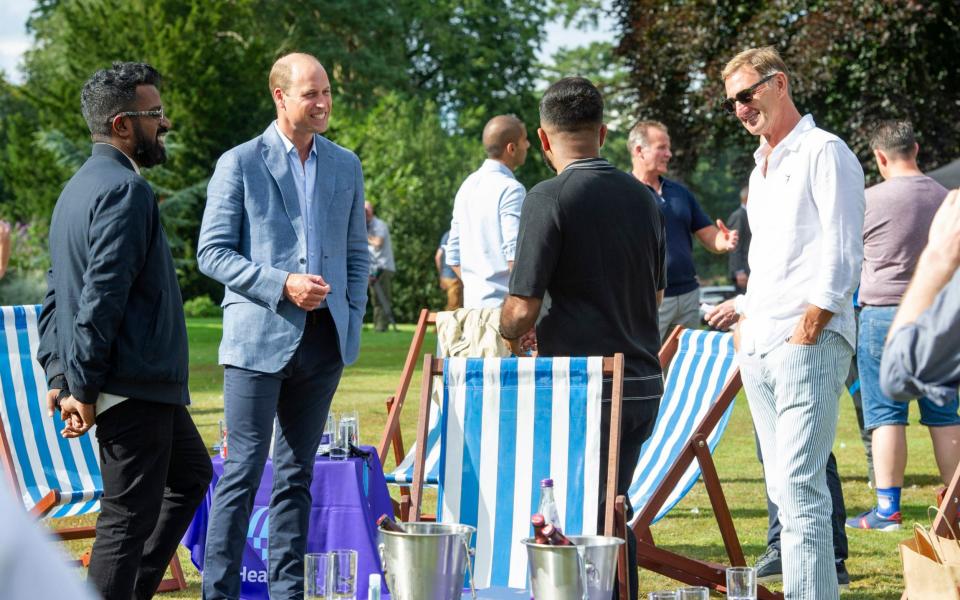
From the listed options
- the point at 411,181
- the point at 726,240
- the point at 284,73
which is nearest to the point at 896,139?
the point at 726,240

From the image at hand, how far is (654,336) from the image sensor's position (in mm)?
4238

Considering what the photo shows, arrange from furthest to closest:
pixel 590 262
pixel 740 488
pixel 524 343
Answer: pixel 740 488
pixel 524 343
pixel 590 262

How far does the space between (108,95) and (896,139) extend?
14.1 feet

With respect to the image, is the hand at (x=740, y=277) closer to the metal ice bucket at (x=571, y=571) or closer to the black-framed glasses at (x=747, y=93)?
the black-framed glasses at (x=747, y=93)

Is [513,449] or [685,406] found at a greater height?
[685,406]

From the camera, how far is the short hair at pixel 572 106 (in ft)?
13.3

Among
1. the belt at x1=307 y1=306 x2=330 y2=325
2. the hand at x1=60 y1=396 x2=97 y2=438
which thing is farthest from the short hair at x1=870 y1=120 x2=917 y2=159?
the hand at x1=60 y1=396 x2=97 y2=438

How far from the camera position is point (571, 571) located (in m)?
3.12

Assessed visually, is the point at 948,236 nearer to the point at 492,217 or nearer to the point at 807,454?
the point at 807,454

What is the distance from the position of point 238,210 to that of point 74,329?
94 centimetres

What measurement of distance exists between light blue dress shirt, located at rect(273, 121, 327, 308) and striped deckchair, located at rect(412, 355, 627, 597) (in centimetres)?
66

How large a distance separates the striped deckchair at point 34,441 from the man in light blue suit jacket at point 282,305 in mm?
1132

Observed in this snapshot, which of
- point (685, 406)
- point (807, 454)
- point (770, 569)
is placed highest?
point (685, 406)

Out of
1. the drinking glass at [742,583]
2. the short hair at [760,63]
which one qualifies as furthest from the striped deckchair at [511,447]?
the short hair at [760,63]
